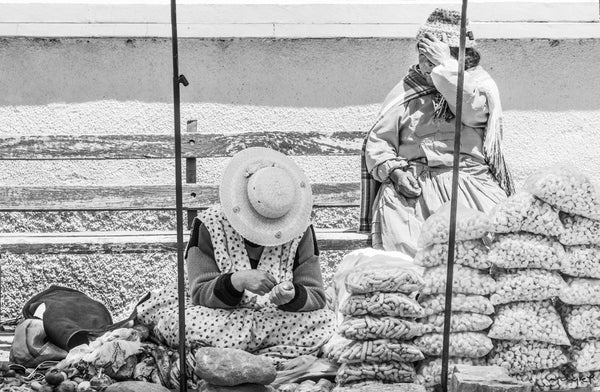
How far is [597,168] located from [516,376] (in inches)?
164

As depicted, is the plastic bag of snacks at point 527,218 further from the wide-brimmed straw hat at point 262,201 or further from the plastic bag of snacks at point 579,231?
the wide-brimmed straw hat at point 262,201

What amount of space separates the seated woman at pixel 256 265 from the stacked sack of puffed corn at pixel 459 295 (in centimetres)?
53

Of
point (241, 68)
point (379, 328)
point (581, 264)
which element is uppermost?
point (241, 68)

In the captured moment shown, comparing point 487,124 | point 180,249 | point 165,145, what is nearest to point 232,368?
point 180,249

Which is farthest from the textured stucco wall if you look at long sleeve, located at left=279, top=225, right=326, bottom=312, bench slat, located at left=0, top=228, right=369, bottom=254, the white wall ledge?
long sleeve, located at left=279, top=225, right=326, bottom=312

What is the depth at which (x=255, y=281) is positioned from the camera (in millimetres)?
5000

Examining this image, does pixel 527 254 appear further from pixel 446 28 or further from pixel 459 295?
pixel 446 28

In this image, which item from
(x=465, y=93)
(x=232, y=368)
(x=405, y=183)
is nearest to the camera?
(x=232, y=368)

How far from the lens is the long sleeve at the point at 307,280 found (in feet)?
17.2

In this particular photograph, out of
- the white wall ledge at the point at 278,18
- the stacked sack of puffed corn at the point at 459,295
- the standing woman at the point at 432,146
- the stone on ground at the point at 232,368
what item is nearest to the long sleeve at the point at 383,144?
the standing woman at the point at 432,146

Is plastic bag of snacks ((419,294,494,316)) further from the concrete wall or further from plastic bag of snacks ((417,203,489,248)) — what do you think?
the concrete wall

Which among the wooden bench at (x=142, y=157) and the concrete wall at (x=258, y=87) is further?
the concrete wall at (x=258, y=87)

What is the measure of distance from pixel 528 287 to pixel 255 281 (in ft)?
3.56

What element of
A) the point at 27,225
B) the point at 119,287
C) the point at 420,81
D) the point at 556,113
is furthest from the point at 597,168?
the point at 27,225
